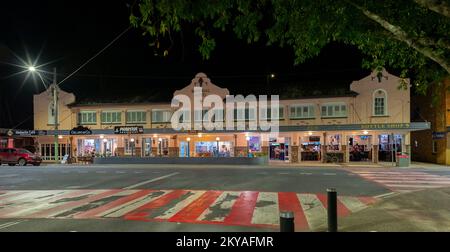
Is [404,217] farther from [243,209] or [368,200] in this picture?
[243,209]

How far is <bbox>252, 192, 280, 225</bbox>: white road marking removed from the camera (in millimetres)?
8070

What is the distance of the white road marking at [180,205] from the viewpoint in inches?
344

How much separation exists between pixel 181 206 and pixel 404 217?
19.9 ft

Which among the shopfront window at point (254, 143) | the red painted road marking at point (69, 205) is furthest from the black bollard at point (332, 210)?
the shopfront window at point (254, 143)

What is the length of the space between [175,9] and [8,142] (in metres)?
41.5

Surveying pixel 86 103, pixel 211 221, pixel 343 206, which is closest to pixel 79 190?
pixel 211 221

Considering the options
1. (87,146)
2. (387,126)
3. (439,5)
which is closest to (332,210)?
(439,5)

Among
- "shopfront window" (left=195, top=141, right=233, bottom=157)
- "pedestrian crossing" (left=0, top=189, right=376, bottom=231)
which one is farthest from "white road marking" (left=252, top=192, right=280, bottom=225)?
"shopfront window" (left=195, top=141, right=233, bottom=157)

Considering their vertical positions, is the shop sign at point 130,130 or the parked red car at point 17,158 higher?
the shop sign at point 130,130

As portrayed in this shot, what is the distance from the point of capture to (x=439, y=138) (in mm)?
28328

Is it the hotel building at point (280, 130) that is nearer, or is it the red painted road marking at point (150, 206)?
the red painted road marking at point (150, 206)

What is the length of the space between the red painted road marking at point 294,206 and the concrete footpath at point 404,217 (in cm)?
58

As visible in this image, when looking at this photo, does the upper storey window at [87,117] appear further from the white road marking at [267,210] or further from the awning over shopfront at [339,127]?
the white road marking at [267,210]
